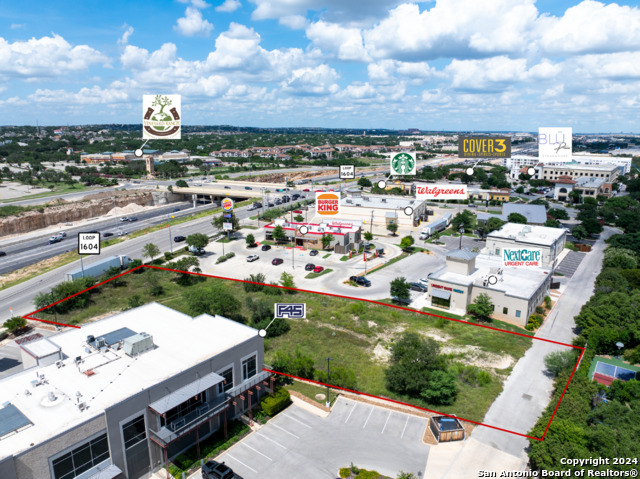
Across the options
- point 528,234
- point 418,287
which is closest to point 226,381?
point 418,287

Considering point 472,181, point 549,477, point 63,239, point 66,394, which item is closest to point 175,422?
point 66,394

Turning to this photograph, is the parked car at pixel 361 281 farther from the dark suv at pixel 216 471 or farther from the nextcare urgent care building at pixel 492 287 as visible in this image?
the dark suv at pixel 216 471

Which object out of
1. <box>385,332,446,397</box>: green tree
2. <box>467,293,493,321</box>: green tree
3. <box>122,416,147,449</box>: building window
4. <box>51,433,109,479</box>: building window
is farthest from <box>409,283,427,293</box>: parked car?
<box>51,433,109,479</box>: building window

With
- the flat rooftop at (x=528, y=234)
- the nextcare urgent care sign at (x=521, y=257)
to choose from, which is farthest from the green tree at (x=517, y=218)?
the nextcare urgent care sign at (x=521, y=257)

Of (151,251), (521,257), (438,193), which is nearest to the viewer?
(521,257)

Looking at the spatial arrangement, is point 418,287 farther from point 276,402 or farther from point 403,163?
point 276,402
